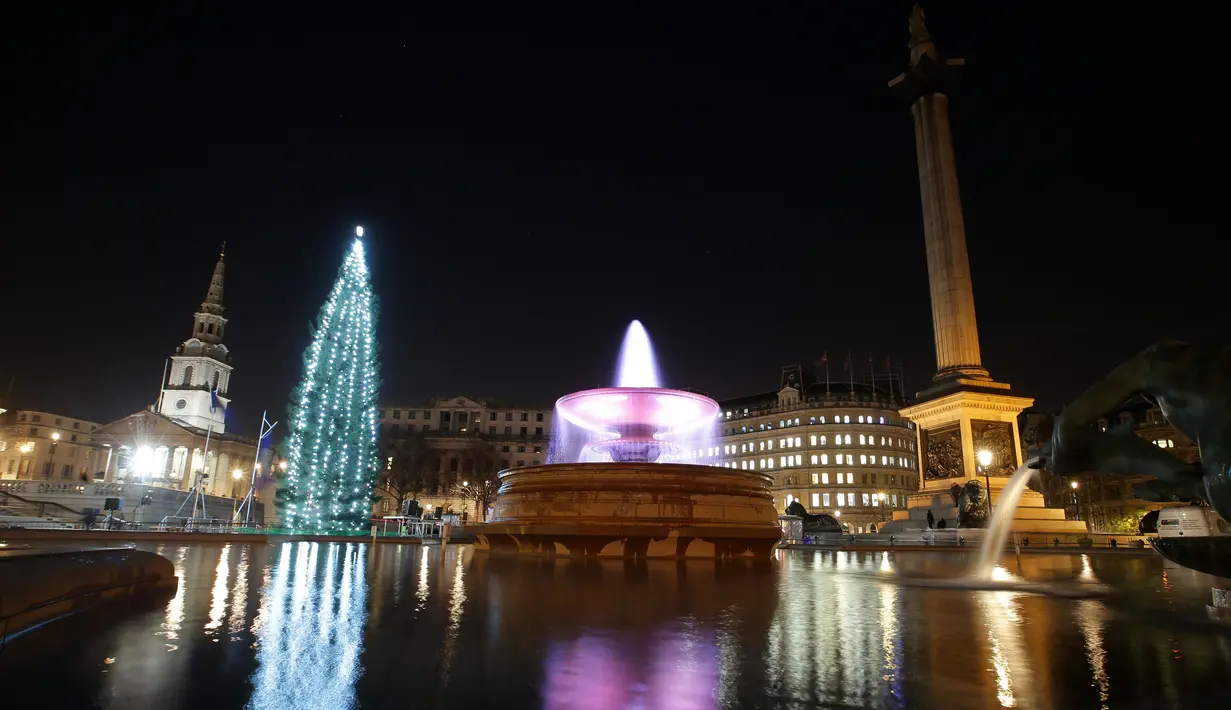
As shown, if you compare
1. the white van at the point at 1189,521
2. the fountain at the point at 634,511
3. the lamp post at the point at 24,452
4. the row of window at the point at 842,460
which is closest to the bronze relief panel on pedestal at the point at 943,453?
the white van at the point at 1189,521

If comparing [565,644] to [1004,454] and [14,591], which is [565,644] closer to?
[14,591]

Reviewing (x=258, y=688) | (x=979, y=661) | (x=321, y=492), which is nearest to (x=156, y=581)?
(x=258, y=688)

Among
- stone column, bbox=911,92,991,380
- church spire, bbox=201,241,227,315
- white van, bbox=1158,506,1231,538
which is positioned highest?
church spire, bbox=201,241,227,315

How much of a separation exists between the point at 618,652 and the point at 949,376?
27847 mm

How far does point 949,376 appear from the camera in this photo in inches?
1094

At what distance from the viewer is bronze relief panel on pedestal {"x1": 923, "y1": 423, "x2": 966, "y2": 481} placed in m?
26.6

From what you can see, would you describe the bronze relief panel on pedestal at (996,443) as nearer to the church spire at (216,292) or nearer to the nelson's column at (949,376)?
the nelson's column at (949,376)

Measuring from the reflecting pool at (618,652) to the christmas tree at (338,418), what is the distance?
106ft

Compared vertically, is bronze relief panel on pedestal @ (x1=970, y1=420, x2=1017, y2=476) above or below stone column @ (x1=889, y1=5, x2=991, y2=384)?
below

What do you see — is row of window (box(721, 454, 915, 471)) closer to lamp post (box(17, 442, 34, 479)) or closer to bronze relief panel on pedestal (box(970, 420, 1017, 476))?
bronze relief panel on pedestal (box(970, 420, 1017, 476))

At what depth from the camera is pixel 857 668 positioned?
340 centimetres

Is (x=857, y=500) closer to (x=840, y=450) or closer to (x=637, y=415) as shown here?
(x=840, y=450)

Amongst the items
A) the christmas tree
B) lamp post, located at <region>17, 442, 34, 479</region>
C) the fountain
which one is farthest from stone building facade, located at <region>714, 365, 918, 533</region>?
lamp post, located at <region>17, 442, 34, 479</region>

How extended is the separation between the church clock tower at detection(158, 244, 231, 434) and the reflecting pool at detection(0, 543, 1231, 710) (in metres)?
98.0
